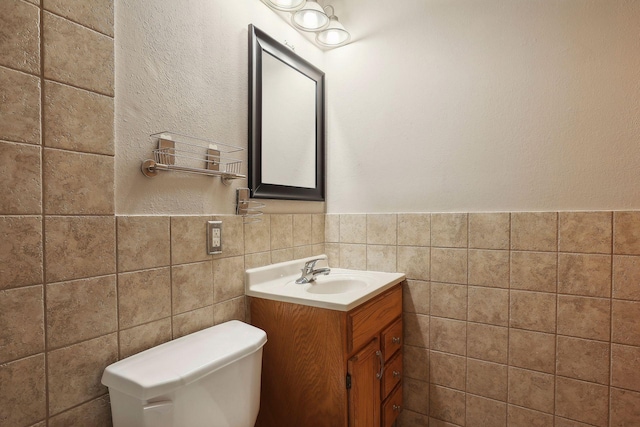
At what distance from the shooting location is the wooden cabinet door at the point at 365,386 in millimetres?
1241

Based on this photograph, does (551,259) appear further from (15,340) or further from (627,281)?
(15,340)

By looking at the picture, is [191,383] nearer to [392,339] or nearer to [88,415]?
[88,415]

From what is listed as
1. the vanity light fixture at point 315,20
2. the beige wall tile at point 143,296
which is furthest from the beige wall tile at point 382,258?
the vanity light fixture at point 315,20

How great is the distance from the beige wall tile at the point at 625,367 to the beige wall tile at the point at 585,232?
390 millimetres

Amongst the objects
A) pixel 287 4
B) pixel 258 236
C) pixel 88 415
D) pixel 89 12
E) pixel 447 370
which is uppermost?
pixel 287 4

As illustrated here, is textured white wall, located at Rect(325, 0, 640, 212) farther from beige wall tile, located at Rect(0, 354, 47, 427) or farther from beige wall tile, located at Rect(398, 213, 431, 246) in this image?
beige wall tile, located at Rect(0, 354, 47, 427)

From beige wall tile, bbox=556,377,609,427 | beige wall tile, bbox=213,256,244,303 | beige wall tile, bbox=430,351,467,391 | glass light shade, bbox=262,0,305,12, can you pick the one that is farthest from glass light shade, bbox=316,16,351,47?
beige wall tile, bbox=556,377,609,427

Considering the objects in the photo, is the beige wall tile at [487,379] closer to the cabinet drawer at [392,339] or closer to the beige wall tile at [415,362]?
the beige wall tile at [415,362]

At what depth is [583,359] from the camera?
1.37 m

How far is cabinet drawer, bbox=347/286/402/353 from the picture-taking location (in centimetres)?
125

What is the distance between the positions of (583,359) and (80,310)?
1851 mm

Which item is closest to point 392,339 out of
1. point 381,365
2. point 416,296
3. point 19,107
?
point 381,365

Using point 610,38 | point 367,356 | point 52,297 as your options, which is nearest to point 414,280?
point 367,356

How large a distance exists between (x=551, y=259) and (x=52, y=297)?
5.88 feet
